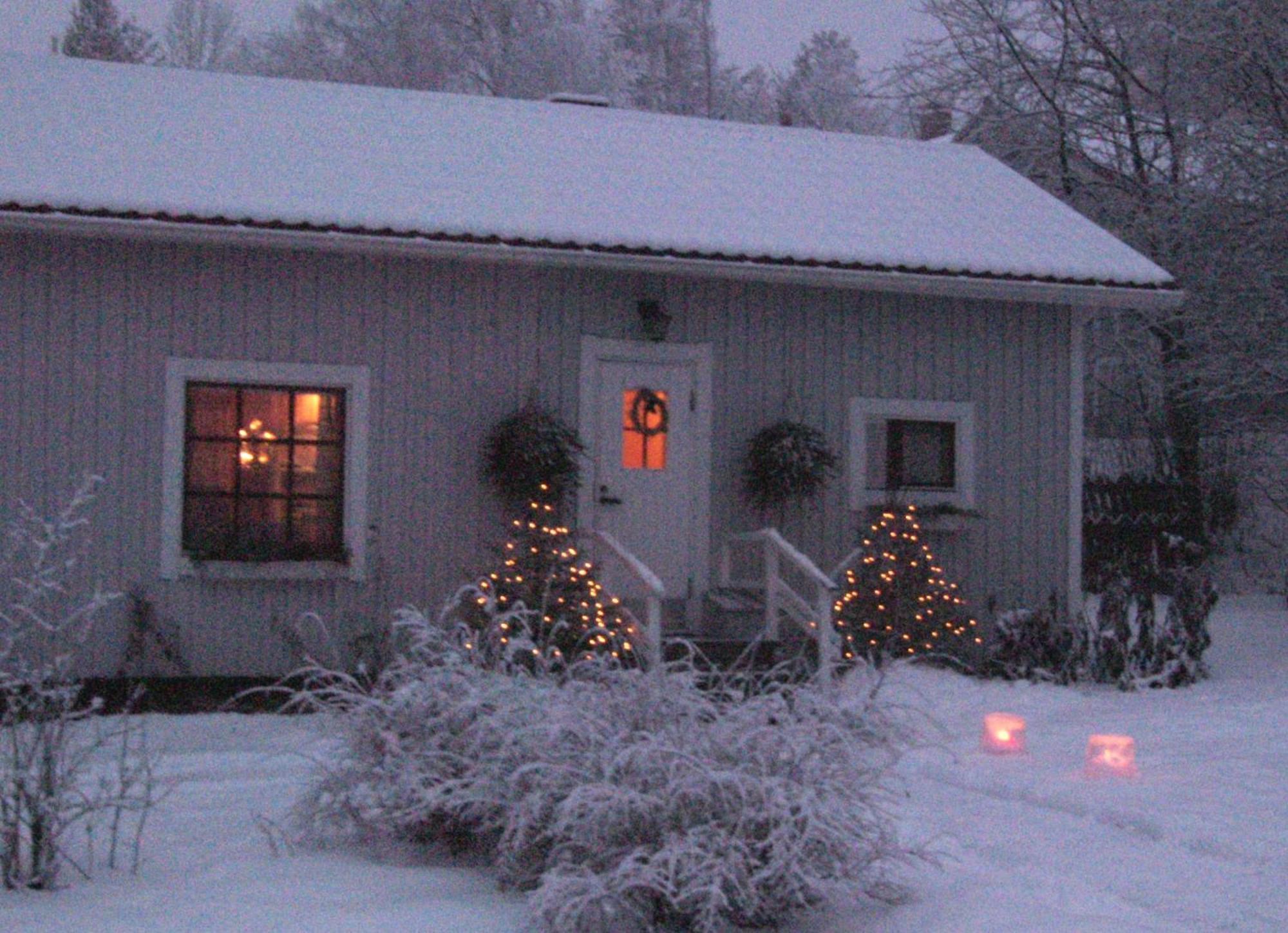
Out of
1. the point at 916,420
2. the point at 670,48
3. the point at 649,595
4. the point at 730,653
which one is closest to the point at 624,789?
the point at 649,595

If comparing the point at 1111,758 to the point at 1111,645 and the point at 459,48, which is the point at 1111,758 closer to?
the point at 1111,645

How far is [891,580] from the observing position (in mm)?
11641

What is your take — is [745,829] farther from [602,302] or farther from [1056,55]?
[1056,55]

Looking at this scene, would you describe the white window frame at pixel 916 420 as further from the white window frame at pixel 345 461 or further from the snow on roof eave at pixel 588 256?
the white window frame at pixel 345 461

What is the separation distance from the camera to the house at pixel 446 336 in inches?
409

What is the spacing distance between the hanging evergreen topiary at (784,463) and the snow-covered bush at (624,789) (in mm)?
5036

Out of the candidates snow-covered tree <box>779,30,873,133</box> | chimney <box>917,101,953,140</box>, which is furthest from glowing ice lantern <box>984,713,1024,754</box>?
snow-covered tree <box>779,30,873,133</box>

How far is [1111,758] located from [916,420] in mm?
4755

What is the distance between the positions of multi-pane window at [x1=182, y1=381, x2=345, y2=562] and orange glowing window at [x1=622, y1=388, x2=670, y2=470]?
196 cm

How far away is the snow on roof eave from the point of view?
32.6ft

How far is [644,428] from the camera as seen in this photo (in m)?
11.7

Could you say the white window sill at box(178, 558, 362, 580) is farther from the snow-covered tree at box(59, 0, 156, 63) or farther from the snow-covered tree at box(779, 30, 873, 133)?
the snow-covered tree at box(59, 0, 156, 63)

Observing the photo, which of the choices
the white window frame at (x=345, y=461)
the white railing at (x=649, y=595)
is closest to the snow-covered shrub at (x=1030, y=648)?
the white railing at (x=649, y=595)

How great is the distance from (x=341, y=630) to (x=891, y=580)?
3728 mm
